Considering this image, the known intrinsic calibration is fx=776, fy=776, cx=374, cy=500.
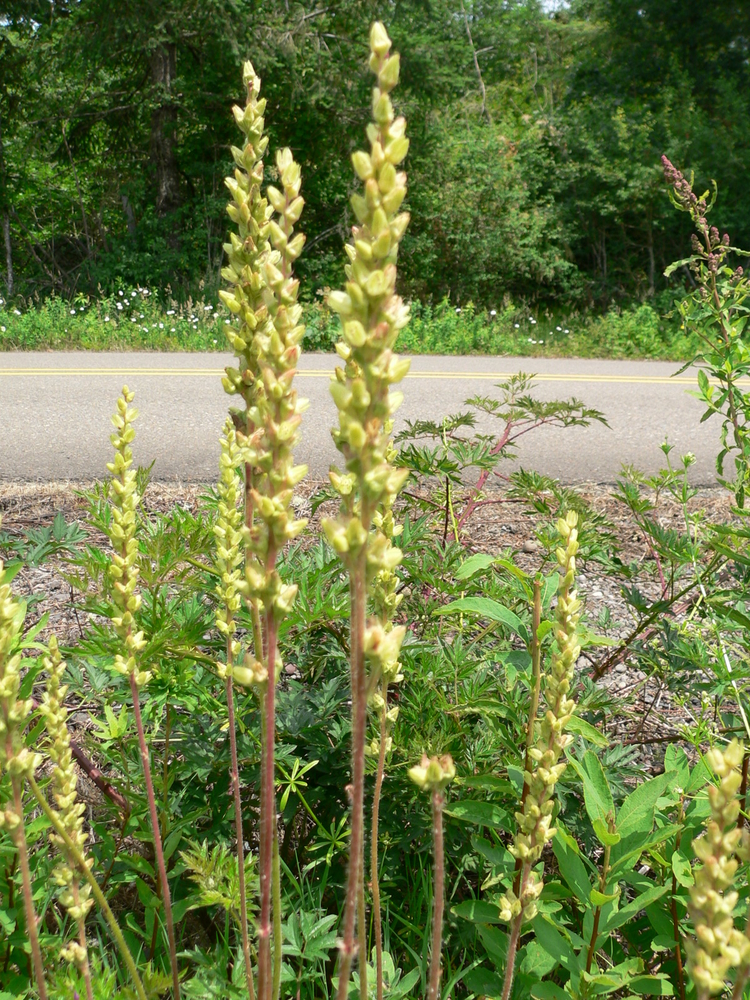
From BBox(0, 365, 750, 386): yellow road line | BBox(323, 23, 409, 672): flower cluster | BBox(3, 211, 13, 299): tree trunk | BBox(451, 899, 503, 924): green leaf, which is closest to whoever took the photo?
BBox(323, 23, 409, 672): flower cluster

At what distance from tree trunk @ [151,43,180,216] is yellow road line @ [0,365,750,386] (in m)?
8.58

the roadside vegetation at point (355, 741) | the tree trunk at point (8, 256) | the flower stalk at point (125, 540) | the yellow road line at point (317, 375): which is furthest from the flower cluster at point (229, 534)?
the tree trunk at point (8, 256)

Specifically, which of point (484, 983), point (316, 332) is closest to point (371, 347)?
point (484, 983)

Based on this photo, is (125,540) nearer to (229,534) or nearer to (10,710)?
(229,534)

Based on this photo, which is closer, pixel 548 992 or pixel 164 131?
pixel 548 992

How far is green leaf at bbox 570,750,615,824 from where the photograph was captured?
136 cm

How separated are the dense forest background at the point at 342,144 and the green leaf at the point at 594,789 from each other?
1481cm

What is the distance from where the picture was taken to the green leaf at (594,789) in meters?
1.36

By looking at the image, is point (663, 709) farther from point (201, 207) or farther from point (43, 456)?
point (201, 207)

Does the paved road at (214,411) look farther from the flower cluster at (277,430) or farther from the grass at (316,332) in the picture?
the flower cluster at (277,430)

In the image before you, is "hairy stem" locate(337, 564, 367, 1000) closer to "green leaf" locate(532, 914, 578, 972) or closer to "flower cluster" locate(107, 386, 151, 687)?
"flower cluster" locate(107, 386, 151, 687)

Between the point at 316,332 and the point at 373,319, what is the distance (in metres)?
12.0

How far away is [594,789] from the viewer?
54.6 inches

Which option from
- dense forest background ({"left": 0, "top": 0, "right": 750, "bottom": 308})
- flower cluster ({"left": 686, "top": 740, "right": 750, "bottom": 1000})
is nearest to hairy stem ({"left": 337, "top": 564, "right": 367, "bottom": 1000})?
flower cluster ({"left": 686, "top": 740, "right": 750, "bottom": 1000})
